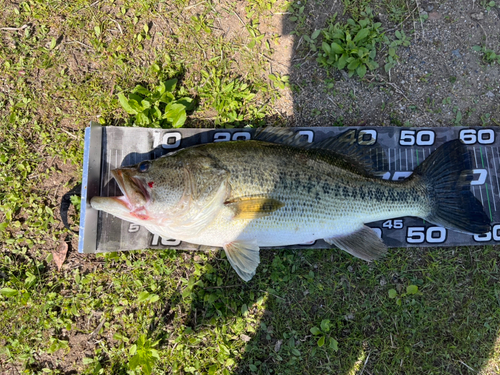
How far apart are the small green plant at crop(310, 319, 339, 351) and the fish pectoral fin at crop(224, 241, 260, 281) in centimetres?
109

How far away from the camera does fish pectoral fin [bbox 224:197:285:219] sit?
2688 mm

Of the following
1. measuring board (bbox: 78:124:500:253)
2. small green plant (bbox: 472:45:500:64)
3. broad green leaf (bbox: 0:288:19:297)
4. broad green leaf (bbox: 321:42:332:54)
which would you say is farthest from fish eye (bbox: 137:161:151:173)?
small green plant (bbox: 472:45:500:64)

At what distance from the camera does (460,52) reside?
3.62m

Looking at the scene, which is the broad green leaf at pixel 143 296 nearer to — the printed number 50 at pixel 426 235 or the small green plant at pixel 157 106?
the small green plant at pixel 157 106

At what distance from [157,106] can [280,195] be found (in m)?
1.77

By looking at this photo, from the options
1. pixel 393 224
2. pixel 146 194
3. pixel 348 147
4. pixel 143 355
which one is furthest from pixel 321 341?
pixel 146 194

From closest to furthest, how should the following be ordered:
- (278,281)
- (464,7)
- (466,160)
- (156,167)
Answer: (156,167) → (466,160) → (278,281) → (464,7)

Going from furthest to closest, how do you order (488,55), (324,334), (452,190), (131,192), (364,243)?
(488,55), (324,334), (452,190), (364,243), (131,192)

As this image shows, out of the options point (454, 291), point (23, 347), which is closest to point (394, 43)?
point (454, 291)

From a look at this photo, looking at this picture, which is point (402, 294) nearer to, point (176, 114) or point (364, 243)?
point (364, 243)

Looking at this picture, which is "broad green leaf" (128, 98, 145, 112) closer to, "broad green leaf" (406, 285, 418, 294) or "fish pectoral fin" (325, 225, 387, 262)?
"fish pectoral fin" (325, 225, 387, 262)

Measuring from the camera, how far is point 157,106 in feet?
11.4

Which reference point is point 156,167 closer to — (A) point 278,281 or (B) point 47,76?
(A) point 278,281

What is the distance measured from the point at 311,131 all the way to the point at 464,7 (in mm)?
2370
